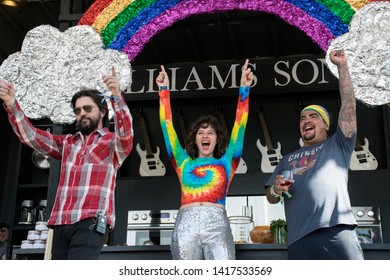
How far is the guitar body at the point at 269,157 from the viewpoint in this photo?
592cm

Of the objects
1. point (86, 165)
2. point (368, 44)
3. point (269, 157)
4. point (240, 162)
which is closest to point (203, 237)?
point (86, 165)

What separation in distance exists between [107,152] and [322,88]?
12.2 ft

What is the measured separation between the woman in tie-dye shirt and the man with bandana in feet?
0.87

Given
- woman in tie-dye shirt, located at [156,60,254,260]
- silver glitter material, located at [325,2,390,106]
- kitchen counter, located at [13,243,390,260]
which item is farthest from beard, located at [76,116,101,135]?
silver glitter material, located at [325,2,390,106]

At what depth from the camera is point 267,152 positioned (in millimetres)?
6016

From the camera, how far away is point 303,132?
297 cm

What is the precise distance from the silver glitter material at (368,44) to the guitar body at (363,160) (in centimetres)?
226

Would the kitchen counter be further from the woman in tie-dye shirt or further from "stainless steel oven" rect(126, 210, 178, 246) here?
"stainless steel oven" rect(126, 210, 178, 246)

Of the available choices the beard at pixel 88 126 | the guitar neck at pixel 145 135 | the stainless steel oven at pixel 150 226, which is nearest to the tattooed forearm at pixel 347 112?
the beard at pixel 88 126

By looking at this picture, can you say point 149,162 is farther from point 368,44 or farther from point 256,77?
point 368,44

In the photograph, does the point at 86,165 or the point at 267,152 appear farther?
the point at 267,152

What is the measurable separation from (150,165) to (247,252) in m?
2.95
